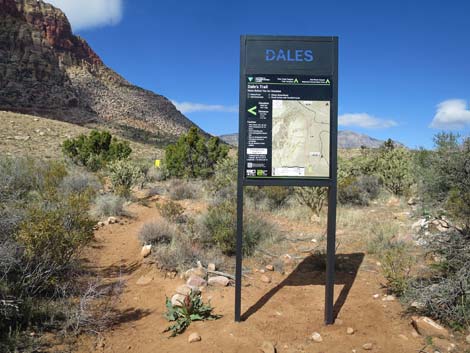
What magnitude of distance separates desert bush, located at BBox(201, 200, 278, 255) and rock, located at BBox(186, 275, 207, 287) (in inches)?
44.4

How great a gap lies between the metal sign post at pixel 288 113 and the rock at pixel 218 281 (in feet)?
3.79

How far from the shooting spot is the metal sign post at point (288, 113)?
3492 millimetres

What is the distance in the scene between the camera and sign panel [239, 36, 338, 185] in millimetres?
3492

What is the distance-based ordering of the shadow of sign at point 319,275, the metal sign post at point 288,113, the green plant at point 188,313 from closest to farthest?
1. the metal sign post at point 288,113
2. the green plant at point 188,313
3. the shadow of sign at point 319,275

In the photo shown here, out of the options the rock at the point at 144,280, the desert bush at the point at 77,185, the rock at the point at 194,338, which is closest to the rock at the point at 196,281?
the rock at the point at 144,280

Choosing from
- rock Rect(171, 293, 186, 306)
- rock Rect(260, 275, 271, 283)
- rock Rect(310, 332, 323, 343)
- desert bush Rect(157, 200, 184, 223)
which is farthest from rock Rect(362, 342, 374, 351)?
desert bush Rect(157, 200, 184, 223)

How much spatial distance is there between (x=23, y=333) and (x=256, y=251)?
3.61m

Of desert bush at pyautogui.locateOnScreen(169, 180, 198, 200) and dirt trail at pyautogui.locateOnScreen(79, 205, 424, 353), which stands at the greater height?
desert bush at pyautogui.locateOnScreen(169, 180, 198, 200)

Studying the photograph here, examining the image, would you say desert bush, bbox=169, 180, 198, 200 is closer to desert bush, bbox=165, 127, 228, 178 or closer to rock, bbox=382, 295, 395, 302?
desert bush, bbox=165, 127, 228, 178

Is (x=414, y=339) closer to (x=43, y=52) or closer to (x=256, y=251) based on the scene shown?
(x=256, y=251)

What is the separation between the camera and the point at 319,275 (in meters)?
5.17

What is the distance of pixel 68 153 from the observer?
1789cm

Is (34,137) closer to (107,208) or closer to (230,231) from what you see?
(107,208)

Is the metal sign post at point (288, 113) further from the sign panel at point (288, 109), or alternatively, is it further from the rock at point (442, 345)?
the rock at point (442, 345)
